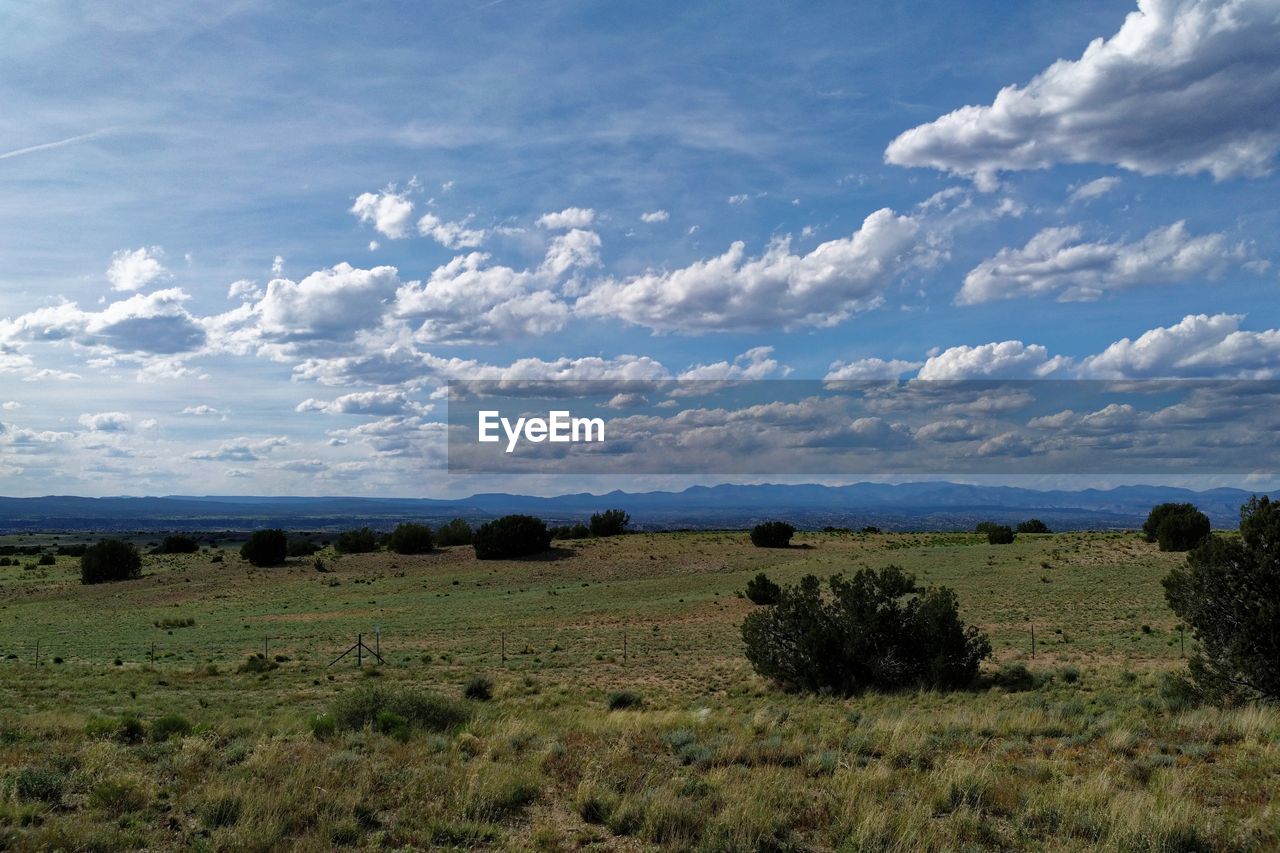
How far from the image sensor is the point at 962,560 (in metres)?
61.9

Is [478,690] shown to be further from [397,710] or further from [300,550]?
[300,550]

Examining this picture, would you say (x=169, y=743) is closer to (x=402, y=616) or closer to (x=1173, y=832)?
(x=1173, y=832)

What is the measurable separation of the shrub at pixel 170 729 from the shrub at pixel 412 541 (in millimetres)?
72808

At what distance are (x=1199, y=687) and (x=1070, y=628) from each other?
726 inches

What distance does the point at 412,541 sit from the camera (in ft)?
284

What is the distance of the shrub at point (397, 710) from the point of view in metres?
15.2

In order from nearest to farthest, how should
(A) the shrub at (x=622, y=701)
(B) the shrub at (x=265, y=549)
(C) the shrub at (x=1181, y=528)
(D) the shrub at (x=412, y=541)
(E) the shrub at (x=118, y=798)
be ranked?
(E) the shrub at (x=118, y=798) → (A) the shrub at (x=622, y=701) → (C) the shrub at (x=1181, y=528) → (B) the shrub at (x=265, y=549) → (D) the shrub at (x=412, y=541)

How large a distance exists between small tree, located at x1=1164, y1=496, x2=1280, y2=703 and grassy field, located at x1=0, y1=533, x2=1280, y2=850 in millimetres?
1068

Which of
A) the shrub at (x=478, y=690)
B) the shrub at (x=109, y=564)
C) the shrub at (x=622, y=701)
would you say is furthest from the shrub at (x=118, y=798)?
the shrub at (x=109, y=564)

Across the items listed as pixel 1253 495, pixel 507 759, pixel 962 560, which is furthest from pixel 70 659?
pixel 962 560

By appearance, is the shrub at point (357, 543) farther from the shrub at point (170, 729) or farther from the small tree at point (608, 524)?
the shrub at point (170, 729)

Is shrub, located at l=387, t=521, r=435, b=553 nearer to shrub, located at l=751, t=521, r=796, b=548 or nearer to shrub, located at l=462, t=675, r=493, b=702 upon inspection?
shrub, located at l=751, t=521, r=796, b=548

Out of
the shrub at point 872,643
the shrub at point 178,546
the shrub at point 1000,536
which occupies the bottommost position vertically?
the shrub at point 178,546

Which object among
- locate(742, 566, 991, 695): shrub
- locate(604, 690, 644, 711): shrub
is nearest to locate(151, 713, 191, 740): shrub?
locate(604, 690, 644, 711): shrub
